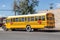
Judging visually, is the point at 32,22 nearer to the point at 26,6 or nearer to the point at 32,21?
the point at 32,21

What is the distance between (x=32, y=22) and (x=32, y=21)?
6.1 inches

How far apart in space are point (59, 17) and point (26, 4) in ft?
42.2

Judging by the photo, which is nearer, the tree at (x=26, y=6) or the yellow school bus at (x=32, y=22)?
the yellow school bus at (x=32, y=22)

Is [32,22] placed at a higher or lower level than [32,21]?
lower

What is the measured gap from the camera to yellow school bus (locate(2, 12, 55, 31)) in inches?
1375

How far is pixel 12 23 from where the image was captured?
40.1 metres

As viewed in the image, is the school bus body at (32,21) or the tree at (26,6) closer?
the school bus body at (32,21)

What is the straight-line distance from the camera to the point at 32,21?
36.4 m

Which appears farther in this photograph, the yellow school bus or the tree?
the tree

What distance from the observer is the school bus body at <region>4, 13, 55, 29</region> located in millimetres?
34938

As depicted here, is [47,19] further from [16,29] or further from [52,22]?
[16,29]

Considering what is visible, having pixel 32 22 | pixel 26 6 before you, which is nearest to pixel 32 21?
pixel 32 22

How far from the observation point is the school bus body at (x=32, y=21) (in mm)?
34938

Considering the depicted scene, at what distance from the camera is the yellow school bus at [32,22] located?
3494cm
